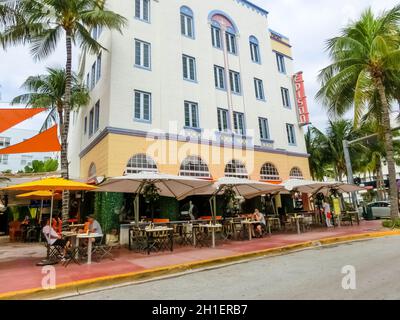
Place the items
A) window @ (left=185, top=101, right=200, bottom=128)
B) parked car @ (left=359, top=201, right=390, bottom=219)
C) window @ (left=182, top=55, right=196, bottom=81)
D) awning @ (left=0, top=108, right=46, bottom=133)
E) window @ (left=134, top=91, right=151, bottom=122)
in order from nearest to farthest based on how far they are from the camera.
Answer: awning @ (left=0, top=108, right=46, bottom=133) → window @ (left=134, top=91, right=151, bottom=122) → window @ (left=185, top=101, right=200, bottom=128) → window @ (left=182, top=55, right=196, bottom=81) → parked car @ (left=359, top=201, right=390, bottom=219)

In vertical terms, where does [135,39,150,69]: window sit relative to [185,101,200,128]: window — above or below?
above

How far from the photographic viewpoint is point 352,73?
1623cm

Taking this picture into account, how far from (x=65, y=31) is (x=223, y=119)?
10.5 meters

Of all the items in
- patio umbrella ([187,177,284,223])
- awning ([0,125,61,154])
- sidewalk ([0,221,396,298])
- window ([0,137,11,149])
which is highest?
window ([0,137,11,149])

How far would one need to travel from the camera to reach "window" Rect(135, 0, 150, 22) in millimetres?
17672

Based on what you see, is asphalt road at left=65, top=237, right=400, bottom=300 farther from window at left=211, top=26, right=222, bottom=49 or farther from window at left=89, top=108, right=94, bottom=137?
window at left=211, top=26, right=222, bottom=49

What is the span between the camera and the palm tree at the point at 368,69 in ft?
50.1

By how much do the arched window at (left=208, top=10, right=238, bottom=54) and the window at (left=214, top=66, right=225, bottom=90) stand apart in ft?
5.95

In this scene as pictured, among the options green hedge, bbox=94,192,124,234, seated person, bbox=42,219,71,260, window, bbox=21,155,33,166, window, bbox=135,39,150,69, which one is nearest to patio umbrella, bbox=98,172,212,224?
green hedge, bbox=94,192,124,234

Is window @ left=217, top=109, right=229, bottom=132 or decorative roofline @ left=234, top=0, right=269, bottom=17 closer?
window @ left=217, top=109, right=229, bottom=132

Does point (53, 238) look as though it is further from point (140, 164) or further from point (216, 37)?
point (216, 37)

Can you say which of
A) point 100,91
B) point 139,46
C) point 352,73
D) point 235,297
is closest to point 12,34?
point 100,91
